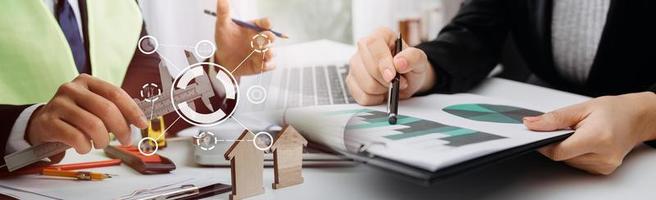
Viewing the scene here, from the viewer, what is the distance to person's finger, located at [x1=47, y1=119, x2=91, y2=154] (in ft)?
1.21

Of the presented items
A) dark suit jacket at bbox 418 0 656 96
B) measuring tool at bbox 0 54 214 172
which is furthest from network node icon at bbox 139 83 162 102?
dark suit jacket at bbox 418 0 656 96

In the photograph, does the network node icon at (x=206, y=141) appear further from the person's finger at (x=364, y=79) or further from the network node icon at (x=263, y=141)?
the person's finger at (x=364, y=79)

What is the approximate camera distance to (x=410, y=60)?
50 centimetres

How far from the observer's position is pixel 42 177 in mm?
377

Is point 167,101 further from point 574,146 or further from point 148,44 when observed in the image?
point 574,146

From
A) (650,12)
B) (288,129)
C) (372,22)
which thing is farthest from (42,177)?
(650,12)

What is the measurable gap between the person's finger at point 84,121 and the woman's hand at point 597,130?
0.90ft

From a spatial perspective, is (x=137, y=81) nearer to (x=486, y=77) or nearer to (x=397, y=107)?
(x=397, y=107)

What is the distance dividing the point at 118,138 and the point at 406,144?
0.17 m

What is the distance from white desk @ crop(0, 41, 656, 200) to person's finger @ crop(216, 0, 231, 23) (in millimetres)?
77

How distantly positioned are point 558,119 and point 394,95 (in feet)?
0.38

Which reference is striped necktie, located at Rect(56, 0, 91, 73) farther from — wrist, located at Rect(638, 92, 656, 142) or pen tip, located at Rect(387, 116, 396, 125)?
wrist, located at Rect(638, 92, 656, 142)

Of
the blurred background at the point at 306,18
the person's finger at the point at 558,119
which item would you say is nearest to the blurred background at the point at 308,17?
the blurred background at the point at 306,18

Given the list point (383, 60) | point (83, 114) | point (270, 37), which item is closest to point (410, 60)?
point (383, 60)
